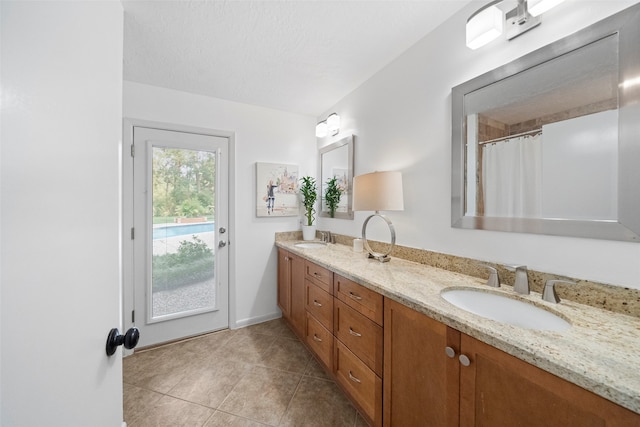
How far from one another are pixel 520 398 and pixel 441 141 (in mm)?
1394

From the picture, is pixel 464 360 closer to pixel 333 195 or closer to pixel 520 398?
pixel 520 398

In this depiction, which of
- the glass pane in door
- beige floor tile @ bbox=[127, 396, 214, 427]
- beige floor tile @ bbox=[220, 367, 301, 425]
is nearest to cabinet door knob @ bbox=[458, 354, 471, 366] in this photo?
beige floor tile @ bbox=[220, 367, 301, 425]

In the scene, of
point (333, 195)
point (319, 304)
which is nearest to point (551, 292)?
point (319, 304)

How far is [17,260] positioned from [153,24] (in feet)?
6.61

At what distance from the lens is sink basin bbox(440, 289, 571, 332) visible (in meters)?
1.01

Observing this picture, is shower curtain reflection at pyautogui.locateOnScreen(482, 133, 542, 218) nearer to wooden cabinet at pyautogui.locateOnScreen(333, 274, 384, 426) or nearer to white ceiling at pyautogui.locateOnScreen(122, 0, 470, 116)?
wooden cabinet at pyautogui.locateOnScreen(333, 274, 384, 426)

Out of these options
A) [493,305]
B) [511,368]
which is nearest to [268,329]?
[493,305]

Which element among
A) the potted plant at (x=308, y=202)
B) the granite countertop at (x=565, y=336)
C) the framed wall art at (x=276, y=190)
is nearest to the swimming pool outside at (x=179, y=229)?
the framed wall art at (x=276, y=190)

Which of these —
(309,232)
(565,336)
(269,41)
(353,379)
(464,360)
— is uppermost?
(269,41)

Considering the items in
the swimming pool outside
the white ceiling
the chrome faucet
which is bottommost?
the chrome faucet

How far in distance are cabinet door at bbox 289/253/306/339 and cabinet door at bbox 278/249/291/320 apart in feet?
0.31

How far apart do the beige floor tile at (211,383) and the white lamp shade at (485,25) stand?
2.75m

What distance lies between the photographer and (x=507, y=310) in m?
1.16

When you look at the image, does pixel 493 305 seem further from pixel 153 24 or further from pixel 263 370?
pixel 153 24
